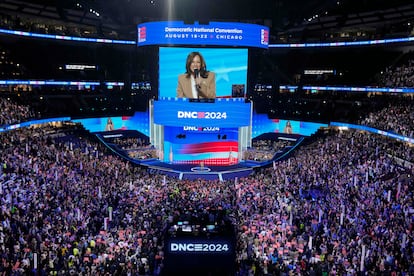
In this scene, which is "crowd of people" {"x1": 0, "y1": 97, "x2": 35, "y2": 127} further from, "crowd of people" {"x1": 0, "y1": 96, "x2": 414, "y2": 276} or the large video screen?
the large video screen

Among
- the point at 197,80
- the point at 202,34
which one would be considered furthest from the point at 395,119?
the point at 202,34

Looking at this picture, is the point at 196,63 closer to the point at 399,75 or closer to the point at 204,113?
the point at 204,113

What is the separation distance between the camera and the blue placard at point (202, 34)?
38531 millimetres

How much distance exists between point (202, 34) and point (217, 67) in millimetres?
3807

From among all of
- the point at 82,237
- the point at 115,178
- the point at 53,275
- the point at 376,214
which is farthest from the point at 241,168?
the point at 53,275

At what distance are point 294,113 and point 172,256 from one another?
34780 mm

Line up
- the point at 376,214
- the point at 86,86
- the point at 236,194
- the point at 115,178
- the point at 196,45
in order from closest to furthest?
the point at 376,214 → the point at 236,194 → the point at 115,178 → the point at 196,45 → the point at 86,86

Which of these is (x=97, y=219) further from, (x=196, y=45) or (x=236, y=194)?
(x=196, y=45)

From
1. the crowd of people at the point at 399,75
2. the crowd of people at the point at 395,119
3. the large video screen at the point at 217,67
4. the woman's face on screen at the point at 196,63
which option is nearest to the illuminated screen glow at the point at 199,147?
the large video screen at the point at 217,67

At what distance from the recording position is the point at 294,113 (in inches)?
1886

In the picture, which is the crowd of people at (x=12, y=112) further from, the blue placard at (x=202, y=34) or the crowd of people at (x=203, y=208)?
the blue placard at (x=202, y=34)

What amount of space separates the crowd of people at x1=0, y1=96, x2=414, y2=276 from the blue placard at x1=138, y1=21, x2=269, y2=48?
14.4 m

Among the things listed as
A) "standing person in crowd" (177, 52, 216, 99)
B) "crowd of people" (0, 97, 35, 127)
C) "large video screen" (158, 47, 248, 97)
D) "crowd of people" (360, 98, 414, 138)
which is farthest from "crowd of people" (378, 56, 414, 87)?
"crowd of people" (0, 97, 35, 127)

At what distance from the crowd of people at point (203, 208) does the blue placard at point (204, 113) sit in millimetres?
9573
